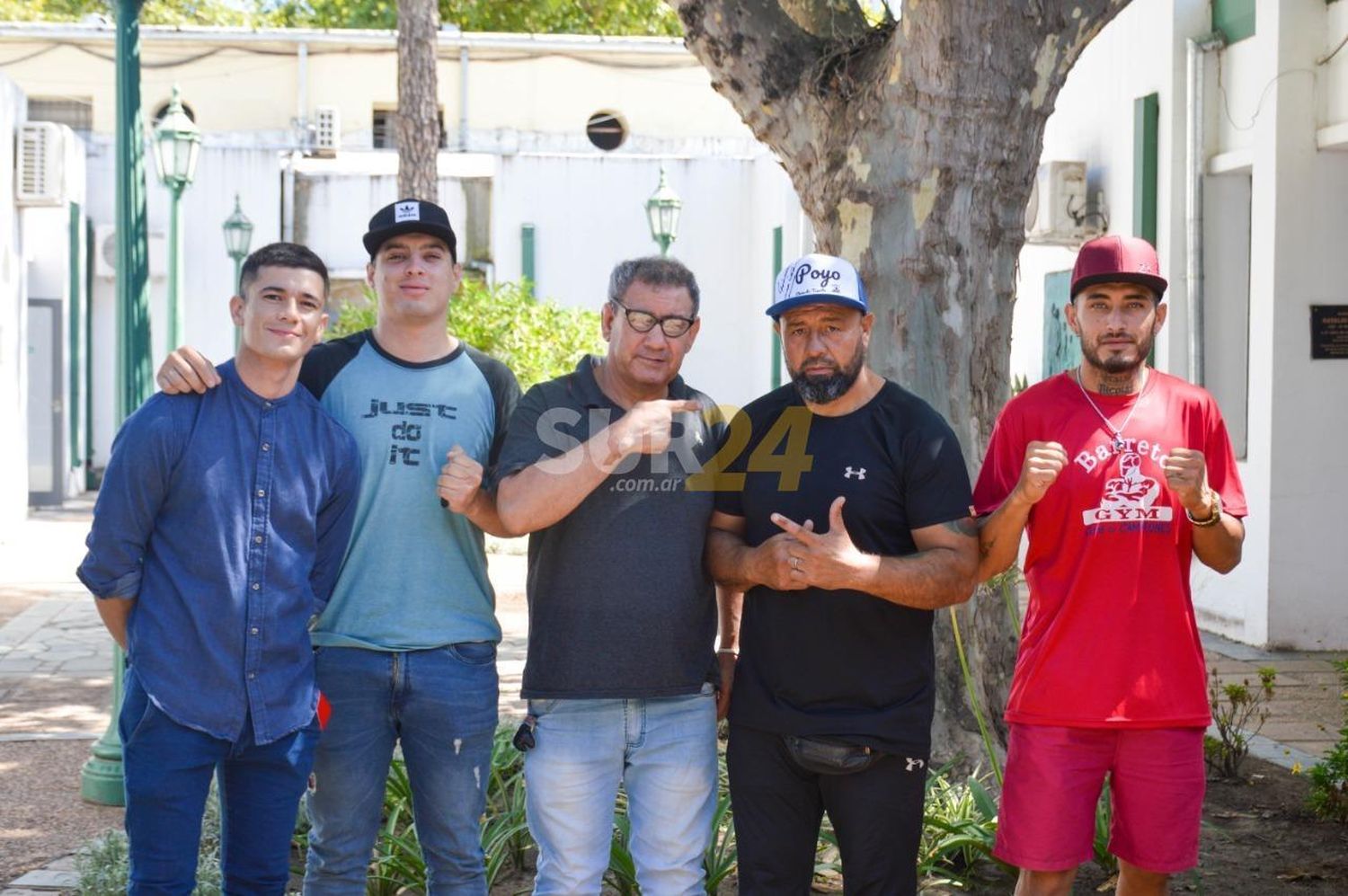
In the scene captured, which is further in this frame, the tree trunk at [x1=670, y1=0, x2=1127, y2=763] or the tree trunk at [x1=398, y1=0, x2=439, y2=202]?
the tree trunk at [x1=398, y1=0, x2=439, y2=202]

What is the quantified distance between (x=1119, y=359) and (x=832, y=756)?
3.99ft

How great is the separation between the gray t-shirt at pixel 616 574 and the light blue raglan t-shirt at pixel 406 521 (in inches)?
7.8

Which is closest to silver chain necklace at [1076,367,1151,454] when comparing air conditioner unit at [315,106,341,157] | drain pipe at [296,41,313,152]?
air conditioner unit at [315,106,341,157]

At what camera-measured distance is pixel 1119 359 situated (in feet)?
12.4

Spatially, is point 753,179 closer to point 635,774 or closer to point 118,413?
point 118,413

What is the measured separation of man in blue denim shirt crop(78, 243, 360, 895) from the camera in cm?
359

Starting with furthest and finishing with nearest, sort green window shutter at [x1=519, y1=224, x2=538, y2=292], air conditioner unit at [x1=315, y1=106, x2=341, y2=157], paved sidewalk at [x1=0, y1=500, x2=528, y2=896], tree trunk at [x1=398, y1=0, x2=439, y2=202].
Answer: air conditioner unit at [x1=315, y1=106, x2=341, y2=157], green window shutter at [x1=519, y1=224, x2=538, y2=292], tree trunk at [x1=398, y1=0, x2=439, y2=202], paved sidewalk at [x1=0, y1=500, x2=528, y2=896]

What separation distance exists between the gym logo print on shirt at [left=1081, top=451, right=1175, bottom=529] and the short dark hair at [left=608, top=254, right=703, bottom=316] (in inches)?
43.6

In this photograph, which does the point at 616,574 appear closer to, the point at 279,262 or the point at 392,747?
the point at 392,747

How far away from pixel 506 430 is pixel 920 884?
6.72 ft

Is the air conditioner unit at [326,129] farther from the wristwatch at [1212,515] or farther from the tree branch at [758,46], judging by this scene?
the wristwatch at [1212,515]

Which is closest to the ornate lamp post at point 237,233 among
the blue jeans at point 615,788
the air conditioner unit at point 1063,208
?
the air conditioner unit at point 1063,208

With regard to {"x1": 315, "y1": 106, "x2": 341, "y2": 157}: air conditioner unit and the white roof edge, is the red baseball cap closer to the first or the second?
the white roof edge

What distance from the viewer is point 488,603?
397cm
